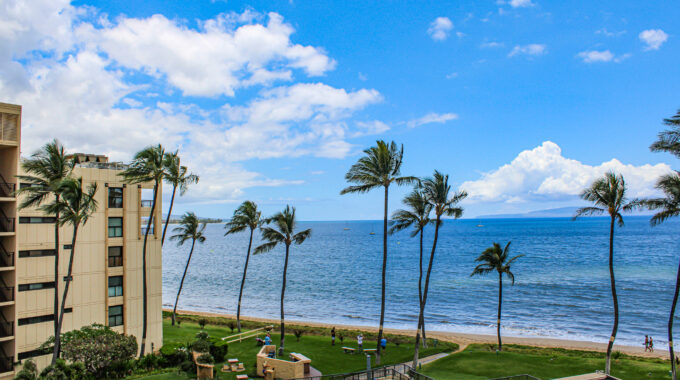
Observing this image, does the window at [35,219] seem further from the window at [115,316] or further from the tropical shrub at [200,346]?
the tropical shrub at [200,346]

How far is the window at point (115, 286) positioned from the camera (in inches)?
1122

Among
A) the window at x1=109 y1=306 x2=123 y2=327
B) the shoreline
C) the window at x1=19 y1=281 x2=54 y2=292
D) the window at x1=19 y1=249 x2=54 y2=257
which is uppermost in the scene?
the window at x1=19 y1=249 x2=54 y2=257

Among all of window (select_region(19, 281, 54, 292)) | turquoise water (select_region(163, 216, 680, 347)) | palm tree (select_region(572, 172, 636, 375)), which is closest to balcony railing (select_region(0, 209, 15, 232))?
window (select_region(19, 281, 54, 292))

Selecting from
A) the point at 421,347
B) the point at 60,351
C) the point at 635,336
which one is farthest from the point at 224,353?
the point at 635,336

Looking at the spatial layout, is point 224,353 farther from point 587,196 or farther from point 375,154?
point 587,196

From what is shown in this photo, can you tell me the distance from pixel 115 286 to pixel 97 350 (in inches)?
219

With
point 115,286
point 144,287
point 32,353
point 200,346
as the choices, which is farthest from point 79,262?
point 200,346

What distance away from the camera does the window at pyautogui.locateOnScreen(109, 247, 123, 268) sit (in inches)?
1129

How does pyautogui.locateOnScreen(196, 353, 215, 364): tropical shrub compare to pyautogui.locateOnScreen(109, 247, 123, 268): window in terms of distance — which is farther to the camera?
pyautogui.locateOnScreen(109, 247, 123, 268): window

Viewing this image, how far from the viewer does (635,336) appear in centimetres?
4562

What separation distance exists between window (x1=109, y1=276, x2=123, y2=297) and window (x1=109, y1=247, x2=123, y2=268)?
34.0 inches

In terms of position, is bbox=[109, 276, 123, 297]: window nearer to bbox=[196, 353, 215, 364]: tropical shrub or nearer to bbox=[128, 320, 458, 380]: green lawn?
bbox=[128, 320, 458, 380]: green lawn

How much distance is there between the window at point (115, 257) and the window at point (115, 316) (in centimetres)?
280

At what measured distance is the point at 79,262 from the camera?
2714cm
